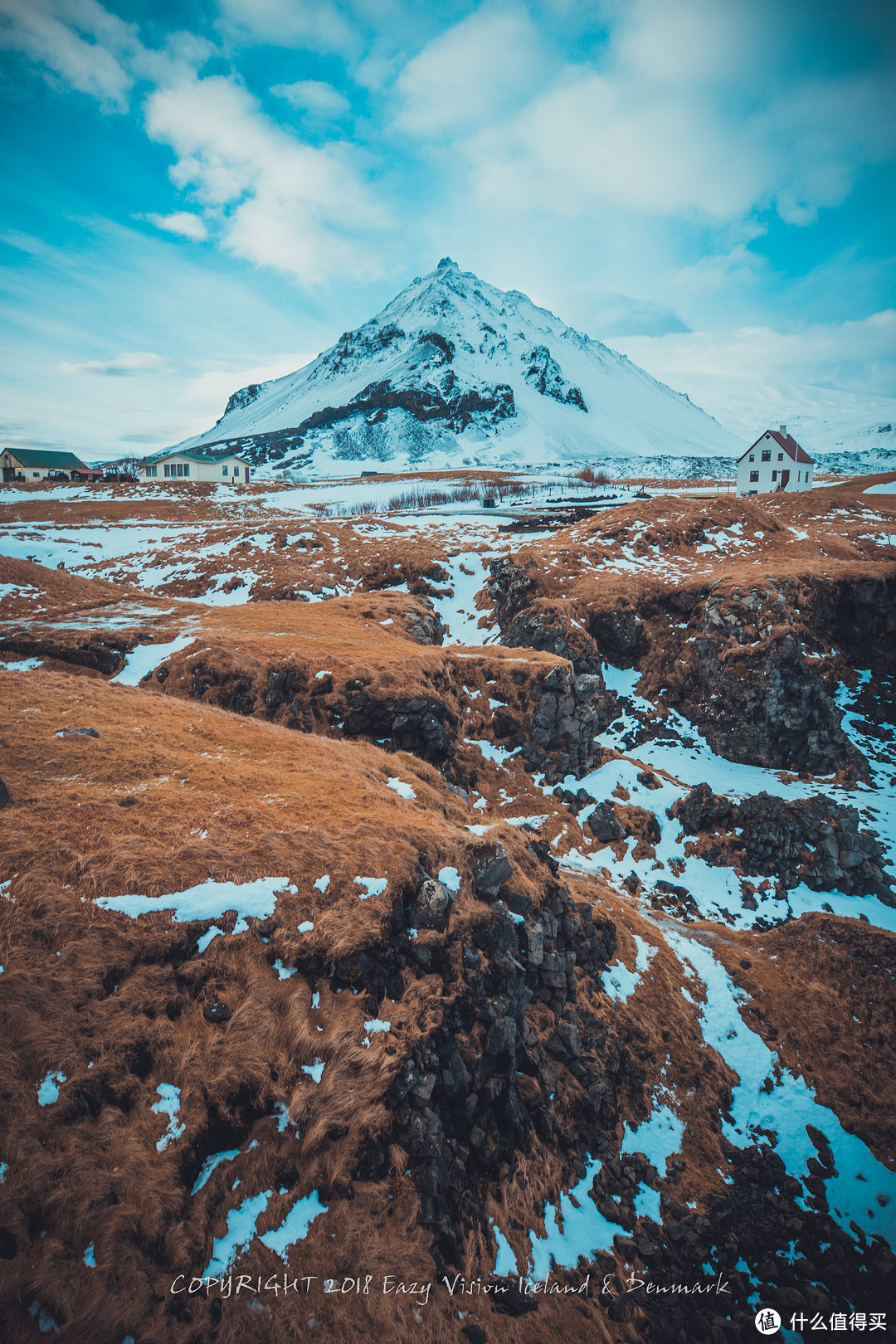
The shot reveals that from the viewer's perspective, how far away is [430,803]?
1728 centimetres

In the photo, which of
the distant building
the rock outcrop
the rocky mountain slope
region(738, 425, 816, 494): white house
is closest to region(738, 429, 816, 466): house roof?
region(738, 425, 816, 494): white house

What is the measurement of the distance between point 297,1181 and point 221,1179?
116 cm

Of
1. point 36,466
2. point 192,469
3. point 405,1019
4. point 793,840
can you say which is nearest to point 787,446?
point 793,840

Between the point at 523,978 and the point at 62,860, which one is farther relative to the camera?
the point at 523,978

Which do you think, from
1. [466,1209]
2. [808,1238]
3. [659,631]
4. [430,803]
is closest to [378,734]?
[430,803]

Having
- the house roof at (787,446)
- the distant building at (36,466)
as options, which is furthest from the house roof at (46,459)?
the house roof at (787,446)

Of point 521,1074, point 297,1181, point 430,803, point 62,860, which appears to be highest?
point 62,860

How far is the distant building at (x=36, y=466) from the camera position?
113 m

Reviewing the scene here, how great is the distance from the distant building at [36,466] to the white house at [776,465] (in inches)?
5300

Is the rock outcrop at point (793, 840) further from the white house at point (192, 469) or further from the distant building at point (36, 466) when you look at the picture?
the distant building at point (36, 466)

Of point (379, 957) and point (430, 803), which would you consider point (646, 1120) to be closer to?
point (379, 957)

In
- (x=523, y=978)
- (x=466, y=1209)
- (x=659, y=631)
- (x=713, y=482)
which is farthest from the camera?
(x=713, y=482)

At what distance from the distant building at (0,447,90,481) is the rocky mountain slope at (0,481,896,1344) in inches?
4672

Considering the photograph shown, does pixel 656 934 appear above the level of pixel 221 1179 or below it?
below
